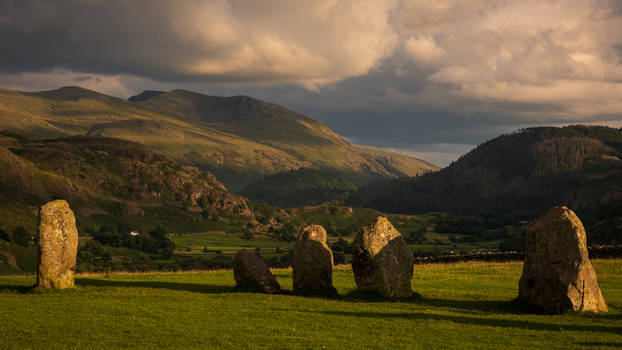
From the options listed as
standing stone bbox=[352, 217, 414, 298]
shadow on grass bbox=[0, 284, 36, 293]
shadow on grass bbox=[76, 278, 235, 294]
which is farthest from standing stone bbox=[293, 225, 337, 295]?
shadow on grass bbox=[0, 284, 36, 293]

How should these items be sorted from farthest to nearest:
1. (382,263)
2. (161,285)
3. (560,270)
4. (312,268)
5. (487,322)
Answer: (161,285) → (312,268) → (382,263) → (560,270) → (487,322)

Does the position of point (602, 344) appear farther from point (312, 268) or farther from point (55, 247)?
point (55, 247)

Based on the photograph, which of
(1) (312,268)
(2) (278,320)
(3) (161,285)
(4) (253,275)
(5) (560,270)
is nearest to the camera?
(2) (278,320)

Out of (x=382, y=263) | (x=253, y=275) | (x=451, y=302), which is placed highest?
(x=382, y=263)

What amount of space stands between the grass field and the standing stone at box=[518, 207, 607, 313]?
1.10 m

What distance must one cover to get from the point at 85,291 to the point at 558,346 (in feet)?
104

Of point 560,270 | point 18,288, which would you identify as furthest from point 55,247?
point 560,270

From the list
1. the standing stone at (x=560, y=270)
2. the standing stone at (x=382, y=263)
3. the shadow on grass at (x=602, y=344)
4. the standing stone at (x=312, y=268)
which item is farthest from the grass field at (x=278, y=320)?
the standing stone at (x=312, y=268)

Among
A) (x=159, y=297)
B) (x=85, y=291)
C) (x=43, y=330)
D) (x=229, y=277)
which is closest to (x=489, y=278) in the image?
(x=229, y=277)

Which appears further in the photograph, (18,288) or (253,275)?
(18,288)

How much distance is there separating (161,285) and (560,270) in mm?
30230

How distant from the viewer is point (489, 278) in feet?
175

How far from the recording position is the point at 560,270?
34375 millimetres

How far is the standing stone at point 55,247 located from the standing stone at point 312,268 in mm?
16218
